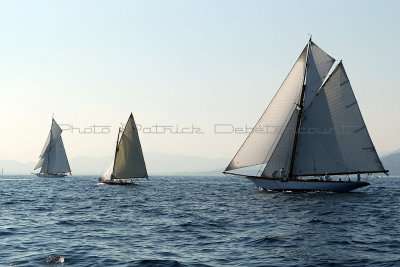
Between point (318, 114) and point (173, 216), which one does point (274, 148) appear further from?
point (173, 216)

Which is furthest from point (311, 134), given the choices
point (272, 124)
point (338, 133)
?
point (272, 124)

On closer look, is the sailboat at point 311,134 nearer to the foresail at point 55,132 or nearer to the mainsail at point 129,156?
the mainsail at point 129,156

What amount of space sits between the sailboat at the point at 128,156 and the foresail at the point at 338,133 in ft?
103

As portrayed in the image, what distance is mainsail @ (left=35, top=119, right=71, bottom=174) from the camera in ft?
371

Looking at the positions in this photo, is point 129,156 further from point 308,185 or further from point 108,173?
point 308,185

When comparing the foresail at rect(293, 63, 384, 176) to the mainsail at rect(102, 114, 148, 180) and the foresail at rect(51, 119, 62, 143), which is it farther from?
the foresail at rect(51, 119, 62, 143)

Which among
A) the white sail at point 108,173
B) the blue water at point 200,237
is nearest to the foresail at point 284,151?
the blue water at point 200,237

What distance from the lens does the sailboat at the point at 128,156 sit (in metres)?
67.7

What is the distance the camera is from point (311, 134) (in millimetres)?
44906

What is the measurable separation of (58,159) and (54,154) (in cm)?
170

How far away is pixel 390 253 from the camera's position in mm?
15656

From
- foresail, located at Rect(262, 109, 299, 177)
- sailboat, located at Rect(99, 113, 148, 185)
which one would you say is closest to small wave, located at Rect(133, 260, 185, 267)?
foresail, located at Rect(262, 109, 299, 177)

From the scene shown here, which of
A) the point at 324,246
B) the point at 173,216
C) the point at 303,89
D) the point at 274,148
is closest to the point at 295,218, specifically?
the point at 173,216

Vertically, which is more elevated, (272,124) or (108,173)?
(272,124)
